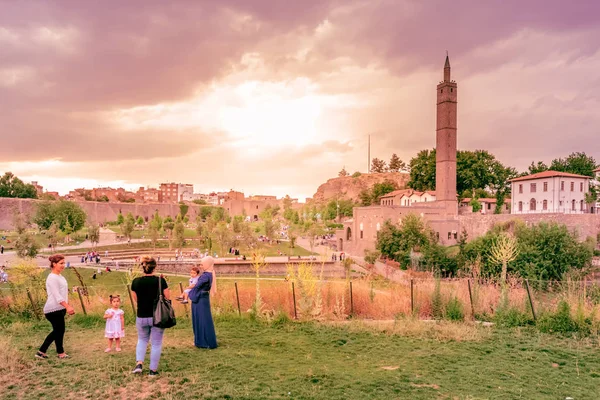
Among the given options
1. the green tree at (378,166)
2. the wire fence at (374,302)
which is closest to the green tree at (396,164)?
the green tree at (378,166)

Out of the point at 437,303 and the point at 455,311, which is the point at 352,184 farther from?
the point at 455,311

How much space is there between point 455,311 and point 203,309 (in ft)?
19.0

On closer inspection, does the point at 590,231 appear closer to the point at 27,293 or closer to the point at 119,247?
the point at 27,293

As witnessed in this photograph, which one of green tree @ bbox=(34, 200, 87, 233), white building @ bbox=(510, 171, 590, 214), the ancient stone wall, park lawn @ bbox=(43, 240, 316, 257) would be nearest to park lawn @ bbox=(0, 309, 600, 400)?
the ancient stone wall

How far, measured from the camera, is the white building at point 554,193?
44188 millimetres

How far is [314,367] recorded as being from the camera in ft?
20.7

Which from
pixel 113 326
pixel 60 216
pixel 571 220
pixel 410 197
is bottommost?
pixel 113 326

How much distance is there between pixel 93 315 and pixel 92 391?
4.63 m

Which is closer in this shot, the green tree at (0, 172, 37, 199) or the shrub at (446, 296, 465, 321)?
the shrub at (446, 296, 465, 321)

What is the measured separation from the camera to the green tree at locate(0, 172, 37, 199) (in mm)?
80863

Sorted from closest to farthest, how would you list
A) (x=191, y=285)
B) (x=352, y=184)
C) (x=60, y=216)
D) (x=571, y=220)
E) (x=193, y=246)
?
(x=191, y=285) < (x=571, y=220) < (x=60, y=216) < (x=193, y=246) < (x=352, y=184)

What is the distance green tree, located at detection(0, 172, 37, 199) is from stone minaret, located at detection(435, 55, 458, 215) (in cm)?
7785

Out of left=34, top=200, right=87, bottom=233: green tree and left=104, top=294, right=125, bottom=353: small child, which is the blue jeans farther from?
left=34, top=200, right=87, bottom=233: green tree

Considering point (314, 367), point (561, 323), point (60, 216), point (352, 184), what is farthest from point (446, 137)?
point (352, 184)
